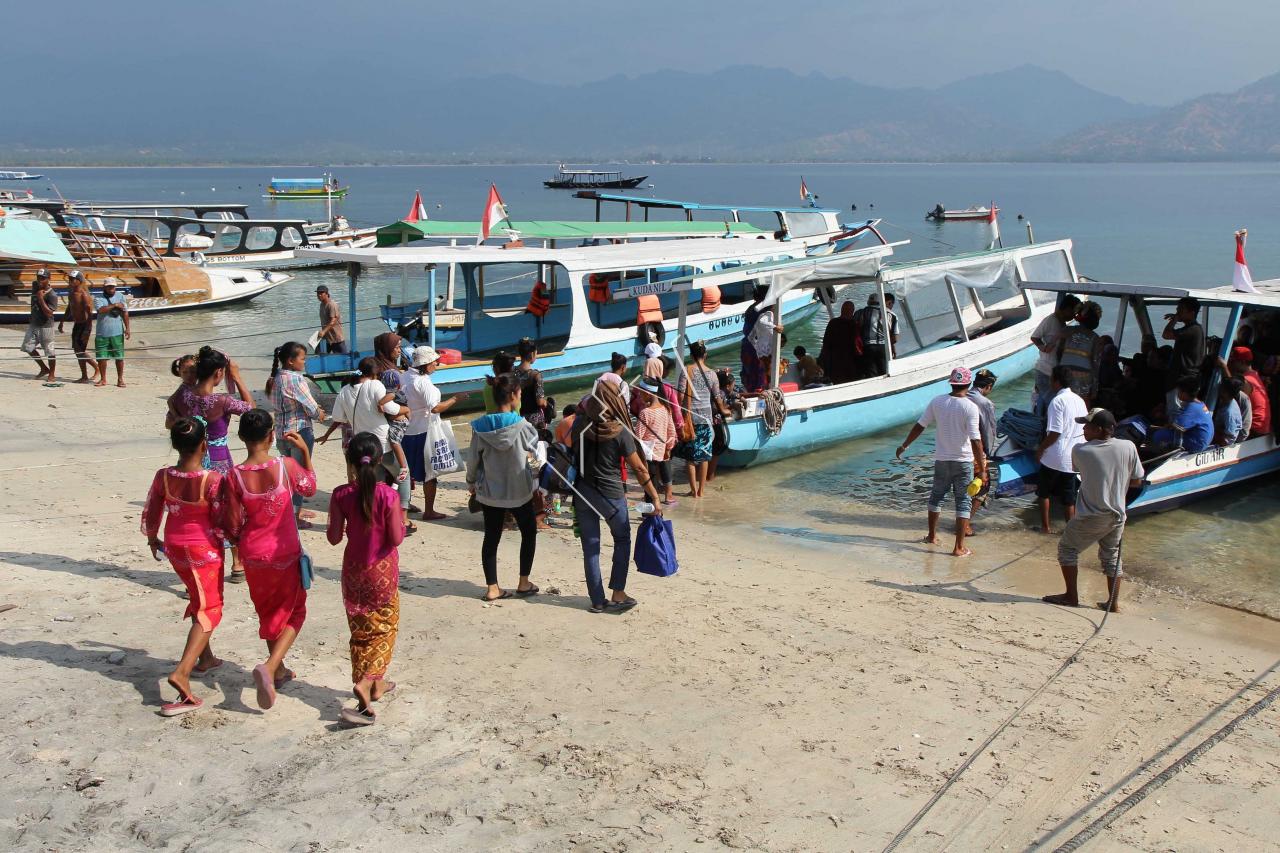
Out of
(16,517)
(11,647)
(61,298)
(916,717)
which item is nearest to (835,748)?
(916,717)

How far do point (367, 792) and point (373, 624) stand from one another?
904 millimetres

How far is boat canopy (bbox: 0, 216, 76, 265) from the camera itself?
22.1 m

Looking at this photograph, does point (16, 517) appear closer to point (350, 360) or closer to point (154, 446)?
point (154, 446)

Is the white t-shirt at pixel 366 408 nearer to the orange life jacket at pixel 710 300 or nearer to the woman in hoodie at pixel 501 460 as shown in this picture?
A: the woman in hoodie at pixel 501 460

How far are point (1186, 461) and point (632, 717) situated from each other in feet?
24.1

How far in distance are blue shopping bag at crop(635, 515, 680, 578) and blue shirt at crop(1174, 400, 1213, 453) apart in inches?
239

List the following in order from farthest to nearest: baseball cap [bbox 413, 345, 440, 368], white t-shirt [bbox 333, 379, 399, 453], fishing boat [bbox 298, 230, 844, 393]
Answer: fishing boat [bbox 298, 230, 844, 393]
baseball cap [bbox 413, 345, 440, 368]
white t-shirt [bbox 333, 379, 399, 453]

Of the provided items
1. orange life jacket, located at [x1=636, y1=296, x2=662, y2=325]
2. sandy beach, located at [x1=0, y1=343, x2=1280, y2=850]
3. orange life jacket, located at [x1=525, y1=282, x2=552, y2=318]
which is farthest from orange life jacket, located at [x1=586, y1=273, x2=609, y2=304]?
sandy beach, located at [x1=0, y1=343, x2=1280, y2=850]

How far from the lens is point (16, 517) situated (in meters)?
8.88

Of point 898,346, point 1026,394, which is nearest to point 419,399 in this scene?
point 898,346

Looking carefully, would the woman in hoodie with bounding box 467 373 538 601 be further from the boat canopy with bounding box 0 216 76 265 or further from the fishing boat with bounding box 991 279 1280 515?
the boat canopy with bounding box 0 216 76 265

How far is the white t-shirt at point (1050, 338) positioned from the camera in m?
12.5

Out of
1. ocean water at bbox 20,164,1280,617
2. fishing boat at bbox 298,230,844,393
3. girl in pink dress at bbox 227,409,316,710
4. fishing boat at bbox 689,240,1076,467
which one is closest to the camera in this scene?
girl in pink dress at bbox 227,409,316,710

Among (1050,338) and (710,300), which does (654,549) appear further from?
(710,300)
